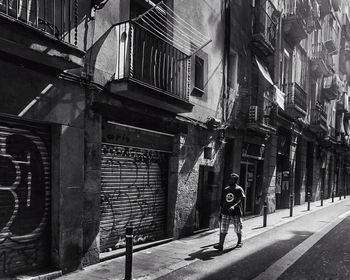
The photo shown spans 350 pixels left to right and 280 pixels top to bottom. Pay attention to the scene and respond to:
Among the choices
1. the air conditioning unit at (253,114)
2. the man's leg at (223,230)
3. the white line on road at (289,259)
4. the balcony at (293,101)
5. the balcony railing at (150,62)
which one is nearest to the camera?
the white line on road at (289,259)

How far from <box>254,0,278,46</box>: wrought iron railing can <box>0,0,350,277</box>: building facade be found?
0.15ft

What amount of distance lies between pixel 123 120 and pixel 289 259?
451 cm

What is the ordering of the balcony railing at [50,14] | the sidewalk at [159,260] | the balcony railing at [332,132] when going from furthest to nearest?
the balcony railing at [332,132] → the sidewalk at [159,260] → the balcony railing at [50,14]

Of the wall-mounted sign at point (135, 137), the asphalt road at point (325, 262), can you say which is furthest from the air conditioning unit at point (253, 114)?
the wall-mounted sign at point (135, 137)

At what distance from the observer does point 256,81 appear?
1605cm

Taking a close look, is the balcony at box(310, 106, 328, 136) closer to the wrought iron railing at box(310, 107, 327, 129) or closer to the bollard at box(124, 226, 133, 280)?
the wrought iron railing at box(310, 107, 327, 129)

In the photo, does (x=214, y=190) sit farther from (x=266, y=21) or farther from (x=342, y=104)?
(x=342, y=104)

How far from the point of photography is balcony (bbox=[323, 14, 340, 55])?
28547 millimetres

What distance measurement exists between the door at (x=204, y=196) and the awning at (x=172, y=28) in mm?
3606

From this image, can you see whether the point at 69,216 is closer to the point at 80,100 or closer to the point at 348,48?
the point at 80,100

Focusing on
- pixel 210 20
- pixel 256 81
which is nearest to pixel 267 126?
pixel 256 81

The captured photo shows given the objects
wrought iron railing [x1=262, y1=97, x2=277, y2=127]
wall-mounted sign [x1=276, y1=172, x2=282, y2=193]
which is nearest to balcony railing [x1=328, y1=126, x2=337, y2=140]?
wall-mounted sign [x1=276, y1=172, x2=282, y2=193]

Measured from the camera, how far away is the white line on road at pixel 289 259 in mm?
7008

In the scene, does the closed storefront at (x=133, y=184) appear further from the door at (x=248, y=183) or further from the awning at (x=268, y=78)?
the awning at (x=268, y=78)
